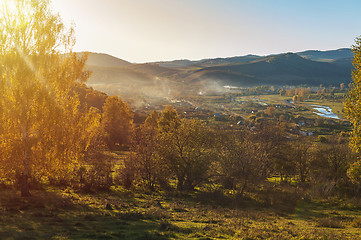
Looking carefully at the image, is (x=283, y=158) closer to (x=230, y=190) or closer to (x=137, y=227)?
(x=230, y=190)

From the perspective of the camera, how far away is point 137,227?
2106 cm

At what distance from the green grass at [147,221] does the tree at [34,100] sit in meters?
3.53

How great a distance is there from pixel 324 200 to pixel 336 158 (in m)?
15.0

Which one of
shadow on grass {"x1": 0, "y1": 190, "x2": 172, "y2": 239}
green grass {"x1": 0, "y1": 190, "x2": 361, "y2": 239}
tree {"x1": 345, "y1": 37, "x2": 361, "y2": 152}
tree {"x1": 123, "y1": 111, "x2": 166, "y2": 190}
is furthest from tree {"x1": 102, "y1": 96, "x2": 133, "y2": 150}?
tree {"x1": 345, "y1": 37, "x2": 361, "y2": 152}

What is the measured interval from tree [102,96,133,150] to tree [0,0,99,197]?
191ft

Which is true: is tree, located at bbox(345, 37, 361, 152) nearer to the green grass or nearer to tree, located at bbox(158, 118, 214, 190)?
the green grass

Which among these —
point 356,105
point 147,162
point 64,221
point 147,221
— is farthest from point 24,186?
point 356,105

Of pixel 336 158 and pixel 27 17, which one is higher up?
pixel 27 17

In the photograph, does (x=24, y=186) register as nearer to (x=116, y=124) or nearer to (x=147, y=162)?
(x=147, y=162)

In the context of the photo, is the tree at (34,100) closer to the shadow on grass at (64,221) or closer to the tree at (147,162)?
the shadow on grass at (64,221)

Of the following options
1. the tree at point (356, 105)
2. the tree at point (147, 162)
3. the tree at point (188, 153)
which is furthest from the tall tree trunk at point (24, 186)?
the tree at point (356, 105)

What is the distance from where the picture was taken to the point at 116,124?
84062 mm

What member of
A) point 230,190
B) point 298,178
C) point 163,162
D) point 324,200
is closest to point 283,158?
point 298,178

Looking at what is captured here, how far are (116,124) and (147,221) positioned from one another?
63941 mm
